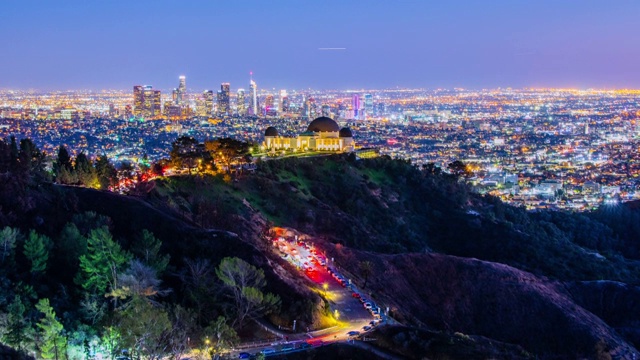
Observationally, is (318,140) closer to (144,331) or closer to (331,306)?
(331,306)

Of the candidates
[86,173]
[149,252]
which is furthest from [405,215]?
[149,252]

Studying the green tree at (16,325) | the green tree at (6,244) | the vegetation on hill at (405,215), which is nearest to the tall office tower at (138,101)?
the vegetation on hill at (405,215)

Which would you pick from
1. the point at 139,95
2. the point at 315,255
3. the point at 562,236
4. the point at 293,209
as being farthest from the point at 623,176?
the point at 139,95

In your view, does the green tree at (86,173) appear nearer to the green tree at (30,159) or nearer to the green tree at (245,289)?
the green tree at (30,159)

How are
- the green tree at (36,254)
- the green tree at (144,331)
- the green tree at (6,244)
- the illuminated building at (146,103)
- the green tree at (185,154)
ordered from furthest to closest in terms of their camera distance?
the illuminated building at (146,103) < the green tree at (185,154) < the green tree at (6,244) < the green tree at (36,254) < the green tree at (144,331)

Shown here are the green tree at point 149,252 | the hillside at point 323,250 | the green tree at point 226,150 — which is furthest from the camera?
the green tree at point 226,150

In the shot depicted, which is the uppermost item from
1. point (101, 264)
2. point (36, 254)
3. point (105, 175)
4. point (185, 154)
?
point (185, 154)

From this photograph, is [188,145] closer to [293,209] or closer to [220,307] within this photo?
[293,209]
